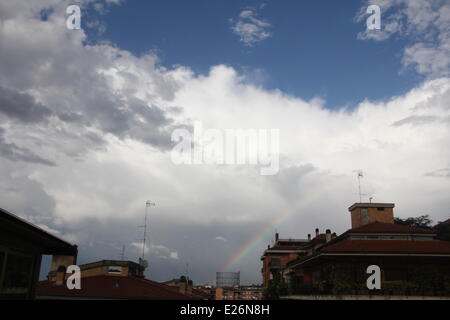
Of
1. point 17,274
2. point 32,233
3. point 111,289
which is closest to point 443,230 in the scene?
point 111,289

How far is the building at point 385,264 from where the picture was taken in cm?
2542

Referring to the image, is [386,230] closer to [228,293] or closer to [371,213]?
[371,213]

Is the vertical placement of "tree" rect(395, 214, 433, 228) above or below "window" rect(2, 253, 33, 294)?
above

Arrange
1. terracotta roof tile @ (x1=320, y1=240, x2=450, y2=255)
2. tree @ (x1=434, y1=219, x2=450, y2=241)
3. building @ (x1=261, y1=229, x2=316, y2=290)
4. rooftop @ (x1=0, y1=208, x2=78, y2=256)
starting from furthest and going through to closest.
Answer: building @ (x1=261, y1=229, x2=316, y2=290) → tree @ (x1=434, y1=219, x2=450, y2=241) → terracotta roof tile @ (x1=320, y1=240, x2=450, y2=255) → rooftop @ (x1=0, y1=208, x2=78, y2=256)

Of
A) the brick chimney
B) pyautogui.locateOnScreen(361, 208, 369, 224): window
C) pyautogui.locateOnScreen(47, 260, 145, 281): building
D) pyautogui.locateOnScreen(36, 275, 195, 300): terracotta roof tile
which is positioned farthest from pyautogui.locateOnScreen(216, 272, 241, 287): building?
pyautogui.locateOnScreen(36, 275, 195, 300): terracotta roof tile

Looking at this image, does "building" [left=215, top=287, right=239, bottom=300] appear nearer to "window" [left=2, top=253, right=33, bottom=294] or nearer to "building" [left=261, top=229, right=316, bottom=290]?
"building" [left=261, top=229, right=316, bottom=290]

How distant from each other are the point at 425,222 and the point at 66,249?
63.4 metres

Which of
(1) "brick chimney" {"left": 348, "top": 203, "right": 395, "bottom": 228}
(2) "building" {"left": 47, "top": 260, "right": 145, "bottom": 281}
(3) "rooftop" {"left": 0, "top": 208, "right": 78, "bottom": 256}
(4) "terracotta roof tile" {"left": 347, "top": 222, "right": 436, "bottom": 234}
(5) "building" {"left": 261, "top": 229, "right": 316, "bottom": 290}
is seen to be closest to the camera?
(3) "rooftop" {"left": 0, "top": 208, "right": 78, "bottom": 256}

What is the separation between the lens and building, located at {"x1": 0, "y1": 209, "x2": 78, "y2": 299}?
42.4 feet

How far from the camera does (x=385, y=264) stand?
29797mm

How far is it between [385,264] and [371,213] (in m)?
20.4

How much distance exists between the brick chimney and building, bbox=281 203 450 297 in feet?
32.4
